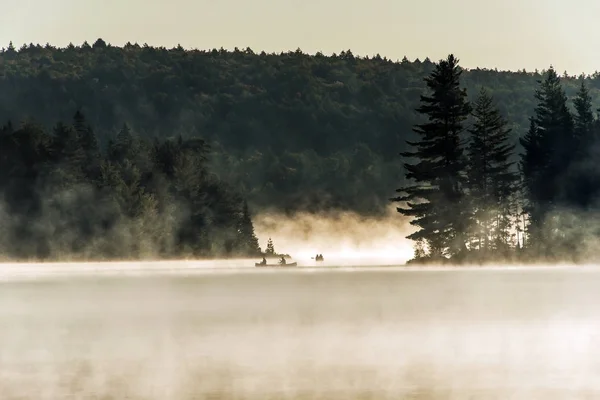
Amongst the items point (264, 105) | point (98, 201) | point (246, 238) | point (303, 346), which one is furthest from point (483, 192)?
point (264, 105)

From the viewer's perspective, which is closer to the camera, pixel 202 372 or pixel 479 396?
pixel 479 396

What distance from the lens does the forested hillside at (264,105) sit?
142000mm

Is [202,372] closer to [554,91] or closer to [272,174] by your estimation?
[554,91]

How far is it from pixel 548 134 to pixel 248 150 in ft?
239

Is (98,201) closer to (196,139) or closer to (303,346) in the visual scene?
(196,139)

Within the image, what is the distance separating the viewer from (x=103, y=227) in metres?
90.9

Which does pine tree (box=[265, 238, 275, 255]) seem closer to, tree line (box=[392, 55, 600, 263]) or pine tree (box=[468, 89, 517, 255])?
pine tree (box=[468, 89, 517, 255])

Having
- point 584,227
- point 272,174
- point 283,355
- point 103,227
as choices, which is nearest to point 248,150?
point 272,174

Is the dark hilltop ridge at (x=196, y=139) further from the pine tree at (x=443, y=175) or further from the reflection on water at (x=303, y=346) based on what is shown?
the reflection on water at (x=303, y=346)

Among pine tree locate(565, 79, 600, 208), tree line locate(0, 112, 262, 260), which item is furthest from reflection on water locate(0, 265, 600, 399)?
tree line locate(0, 112, 262, 260)

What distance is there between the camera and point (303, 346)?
19.4 m

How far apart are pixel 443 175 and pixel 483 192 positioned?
3.96 meters

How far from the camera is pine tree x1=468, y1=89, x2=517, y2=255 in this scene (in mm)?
74062

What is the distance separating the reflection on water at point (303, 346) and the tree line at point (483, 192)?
34702 mm
